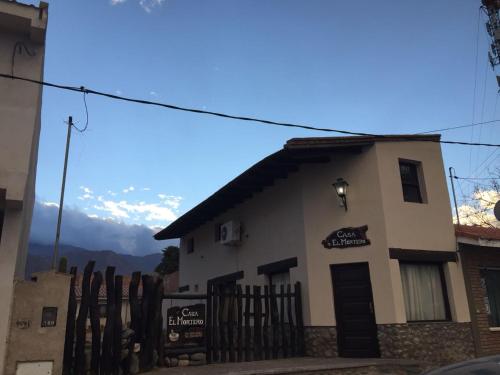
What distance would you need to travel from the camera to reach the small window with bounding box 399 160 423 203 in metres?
11.8

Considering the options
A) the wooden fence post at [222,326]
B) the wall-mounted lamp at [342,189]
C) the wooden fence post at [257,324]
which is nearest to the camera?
the wooden fence post at [222,326]

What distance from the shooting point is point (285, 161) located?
1189 cm

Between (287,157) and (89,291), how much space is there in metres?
5.92

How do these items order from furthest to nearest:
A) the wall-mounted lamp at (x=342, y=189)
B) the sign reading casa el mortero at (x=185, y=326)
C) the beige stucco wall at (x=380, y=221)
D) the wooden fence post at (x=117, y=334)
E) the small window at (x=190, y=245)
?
the small window at (x=190, y=245)
the wall-mounted lamp at (x=342, y=189)
the beige stucco wall at (x=380, y=221)
the sign reading casa el mortero at (x=185, y=326)
the wooden fence post at (x=117, y=334)

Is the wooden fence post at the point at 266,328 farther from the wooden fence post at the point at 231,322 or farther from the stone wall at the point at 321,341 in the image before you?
the stone wall at the point at 321,341

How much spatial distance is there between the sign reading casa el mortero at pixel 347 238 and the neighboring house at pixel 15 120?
7.19 meters

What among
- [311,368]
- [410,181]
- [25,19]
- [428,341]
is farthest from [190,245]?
[25,19]

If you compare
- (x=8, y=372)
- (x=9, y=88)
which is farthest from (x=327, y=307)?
(x=9, y=88)

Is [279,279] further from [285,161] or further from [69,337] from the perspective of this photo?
[69,337]

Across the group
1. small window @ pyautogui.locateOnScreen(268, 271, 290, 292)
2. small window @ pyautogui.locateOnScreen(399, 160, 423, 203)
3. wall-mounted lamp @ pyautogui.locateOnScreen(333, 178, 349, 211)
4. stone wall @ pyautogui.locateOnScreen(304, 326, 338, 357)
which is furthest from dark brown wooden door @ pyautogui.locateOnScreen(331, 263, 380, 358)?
small window @ pyautogui.locateOnScreen(399, 160, 423, 203)

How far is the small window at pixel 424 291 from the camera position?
10.8 metres

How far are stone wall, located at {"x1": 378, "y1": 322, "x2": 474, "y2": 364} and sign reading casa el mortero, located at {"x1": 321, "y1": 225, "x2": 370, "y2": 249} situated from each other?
2.06 m

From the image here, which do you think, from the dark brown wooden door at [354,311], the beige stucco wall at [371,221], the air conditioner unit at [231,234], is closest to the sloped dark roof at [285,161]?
the beige stucco wall at [371,221]

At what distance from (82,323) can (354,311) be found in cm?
630
